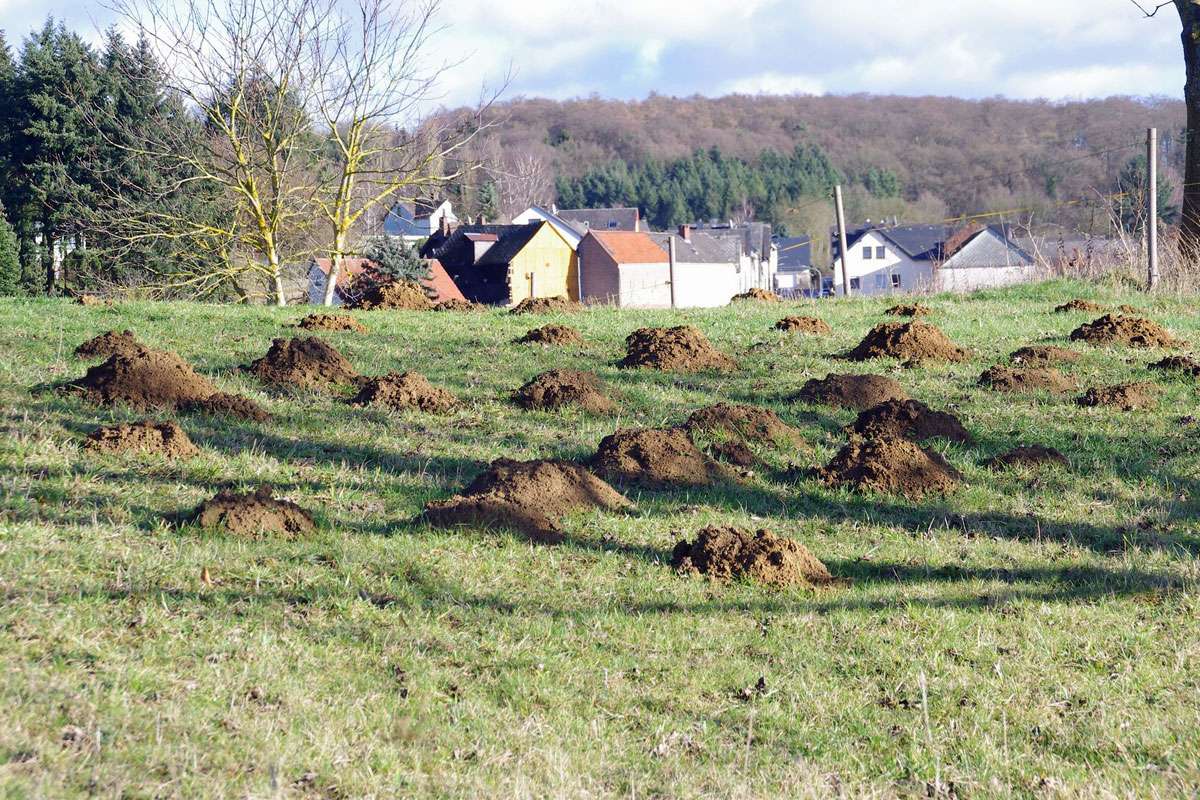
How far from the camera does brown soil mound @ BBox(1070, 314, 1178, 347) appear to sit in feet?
38.9

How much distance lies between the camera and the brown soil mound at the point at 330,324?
1231 centimetres

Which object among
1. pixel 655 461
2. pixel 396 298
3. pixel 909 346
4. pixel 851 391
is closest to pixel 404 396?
pixel 655 461

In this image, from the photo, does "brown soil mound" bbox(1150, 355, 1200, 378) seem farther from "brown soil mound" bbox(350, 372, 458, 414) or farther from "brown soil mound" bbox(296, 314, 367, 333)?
"brown soil mound" bbox(296, 314, 367, 333)

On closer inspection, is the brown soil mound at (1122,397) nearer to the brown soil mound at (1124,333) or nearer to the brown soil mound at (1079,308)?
the brown soil mound at (1124,333)

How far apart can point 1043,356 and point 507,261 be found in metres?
53.1

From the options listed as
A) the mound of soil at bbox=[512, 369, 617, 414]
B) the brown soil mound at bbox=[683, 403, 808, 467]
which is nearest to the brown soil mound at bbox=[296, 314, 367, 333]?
the mound of soil at bbox=[512, 369, 617, 414]

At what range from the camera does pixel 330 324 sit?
12352 millimetres

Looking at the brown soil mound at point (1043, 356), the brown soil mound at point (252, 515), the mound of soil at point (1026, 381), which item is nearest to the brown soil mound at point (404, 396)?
the brown soil mound at point (252, 515)

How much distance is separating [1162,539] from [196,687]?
5486 mm

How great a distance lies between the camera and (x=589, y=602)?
204 inches

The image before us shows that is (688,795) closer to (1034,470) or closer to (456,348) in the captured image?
(1034,470)

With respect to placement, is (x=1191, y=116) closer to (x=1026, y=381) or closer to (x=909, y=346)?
(x=909, y=346)

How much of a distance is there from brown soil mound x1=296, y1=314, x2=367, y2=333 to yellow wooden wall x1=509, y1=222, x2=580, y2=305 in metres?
48.5

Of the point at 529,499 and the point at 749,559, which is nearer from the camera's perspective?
the point at 749,559
